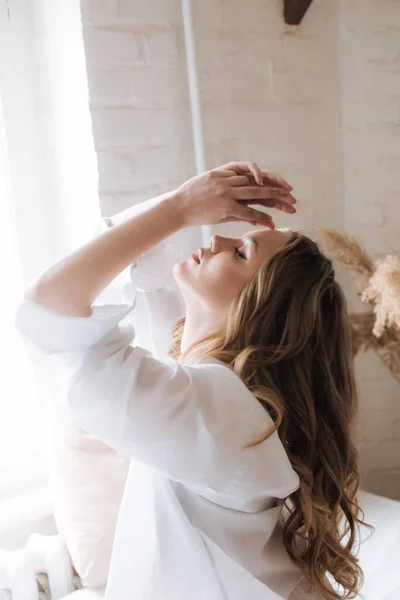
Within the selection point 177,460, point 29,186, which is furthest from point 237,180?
point 29,186

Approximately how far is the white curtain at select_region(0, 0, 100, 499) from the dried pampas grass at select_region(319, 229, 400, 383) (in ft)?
1.98

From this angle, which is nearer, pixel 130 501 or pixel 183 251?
pixel 130 501

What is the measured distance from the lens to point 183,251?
160 centimetres

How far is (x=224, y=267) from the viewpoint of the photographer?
98 cm

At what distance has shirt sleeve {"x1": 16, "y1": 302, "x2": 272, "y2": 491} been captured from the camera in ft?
2.42

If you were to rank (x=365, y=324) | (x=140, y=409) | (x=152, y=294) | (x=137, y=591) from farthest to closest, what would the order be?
(x=365, y=324) → (x=152, y=294) → (x=137, y=591) → (x=140, y=409)

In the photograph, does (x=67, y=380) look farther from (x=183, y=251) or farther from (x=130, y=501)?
(x=183, y=251)

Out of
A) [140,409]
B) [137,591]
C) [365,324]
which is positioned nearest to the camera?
[140,409]

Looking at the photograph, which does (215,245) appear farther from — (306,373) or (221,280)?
(306,373)

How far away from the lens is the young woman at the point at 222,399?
747 millimetres

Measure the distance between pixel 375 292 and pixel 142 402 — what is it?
2.20ft

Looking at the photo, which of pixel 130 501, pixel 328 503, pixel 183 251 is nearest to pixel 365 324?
pixel 183 251

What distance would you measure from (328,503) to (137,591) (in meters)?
0.31

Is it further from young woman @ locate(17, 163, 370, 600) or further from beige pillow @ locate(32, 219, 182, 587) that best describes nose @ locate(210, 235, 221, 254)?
beige pillow @ locate(32, 219, 182, 587)
